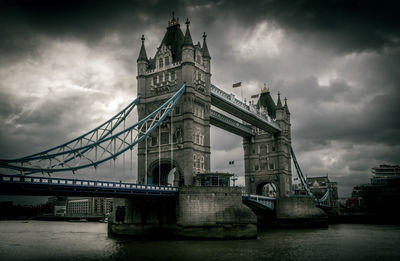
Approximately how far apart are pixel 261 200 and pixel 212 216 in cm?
2114

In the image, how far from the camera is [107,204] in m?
164

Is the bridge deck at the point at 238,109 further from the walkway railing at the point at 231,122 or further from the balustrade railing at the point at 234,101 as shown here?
the walkway railing at the point at 231,122

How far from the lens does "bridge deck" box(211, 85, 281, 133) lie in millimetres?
54625

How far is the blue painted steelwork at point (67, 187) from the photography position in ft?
92.4

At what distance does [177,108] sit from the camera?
48156mm

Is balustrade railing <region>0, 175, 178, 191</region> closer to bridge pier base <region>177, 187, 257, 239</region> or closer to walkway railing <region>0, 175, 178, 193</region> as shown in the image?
walkway railing <region>0, 175, 178, 193</region>

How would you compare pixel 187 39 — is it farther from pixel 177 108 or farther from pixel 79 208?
pixel 79 208

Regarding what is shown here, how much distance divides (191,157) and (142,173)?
7523 millimetres

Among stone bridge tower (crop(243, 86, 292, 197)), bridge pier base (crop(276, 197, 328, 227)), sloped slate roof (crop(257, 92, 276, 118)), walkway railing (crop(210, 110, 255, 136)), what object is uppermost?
sloped slate roof (crop(257, 92, 276, 118))

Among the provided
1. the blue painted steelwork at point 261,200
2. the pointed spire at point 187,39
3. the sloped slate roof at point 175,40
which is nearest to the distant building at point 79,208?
the blue painted steelwork at point 261,200

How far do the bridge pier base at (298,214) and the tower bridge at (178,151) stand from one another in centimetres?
17

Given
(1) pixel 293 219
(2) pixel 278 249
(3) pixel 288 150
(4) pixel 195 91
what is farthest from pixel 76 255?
(3) pixel 288 150

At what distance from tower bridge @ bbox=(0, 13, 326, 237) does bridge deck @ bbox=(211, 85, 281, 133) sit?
6.2 inches

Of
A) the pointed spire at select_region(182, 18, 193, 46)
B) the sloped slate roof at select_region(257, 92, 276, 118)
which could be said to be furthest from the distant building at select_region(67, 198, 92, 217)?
the pointed spire at select_region(182, 18, 193, 46)
